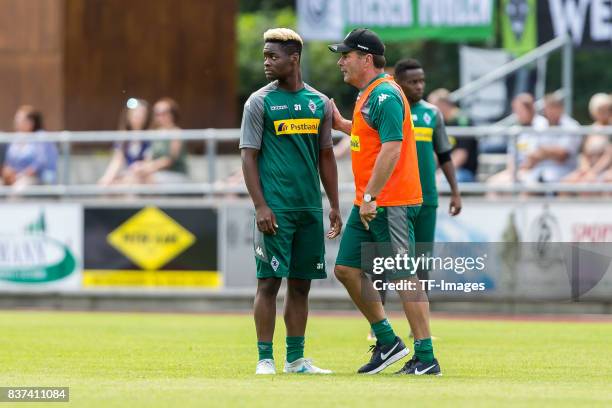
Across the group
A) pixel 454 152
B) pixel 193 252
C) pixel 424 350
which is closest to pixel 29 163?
pixel 193 252

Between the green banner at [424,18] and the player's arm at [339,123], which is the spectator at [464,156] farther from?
the player's arm at [339,123]

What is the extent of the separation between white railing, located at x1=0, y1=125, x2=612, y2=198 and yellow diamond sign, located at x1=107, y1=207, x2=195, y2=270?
0.36 m

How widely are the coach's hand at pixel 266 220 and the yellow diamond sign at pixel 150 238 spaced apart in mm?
9651

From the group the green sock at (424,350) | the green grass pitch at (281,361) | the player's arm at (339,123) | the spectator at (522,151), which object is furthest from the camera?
the spectator at (522,151)

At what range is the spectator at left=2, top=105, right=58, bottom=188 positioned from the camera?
810 inches

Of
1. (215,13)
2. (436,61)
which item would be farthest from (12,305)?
(436,61)

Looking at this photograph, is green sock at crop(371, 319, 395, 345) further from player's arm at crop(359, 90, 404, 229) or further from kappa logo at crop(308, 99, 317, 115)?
kappa logo at crop(308, 99, 317, 115)

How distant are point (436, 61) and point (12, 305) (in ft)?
101

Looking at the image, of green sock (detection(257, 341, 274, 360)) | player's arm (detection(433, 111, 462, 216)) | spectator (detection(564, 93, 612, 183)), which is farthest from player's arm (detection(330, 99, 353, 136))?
spectator (detection(564, 93, 612, 183))

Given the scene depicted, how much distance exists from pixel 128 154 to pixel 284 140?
386 inches

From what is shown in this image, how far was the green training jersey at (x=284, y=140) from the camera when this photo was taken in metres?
10.8

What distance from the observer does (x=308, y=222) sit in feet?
36.0

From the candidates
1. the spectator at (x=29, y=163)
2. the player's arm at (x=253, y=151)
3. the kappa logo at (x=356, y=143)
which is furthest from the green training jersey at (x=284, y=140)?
the spectator at (x=29, y=163)

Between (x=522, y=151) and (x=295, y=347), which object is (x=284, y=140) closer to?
(x=295, y=347)
